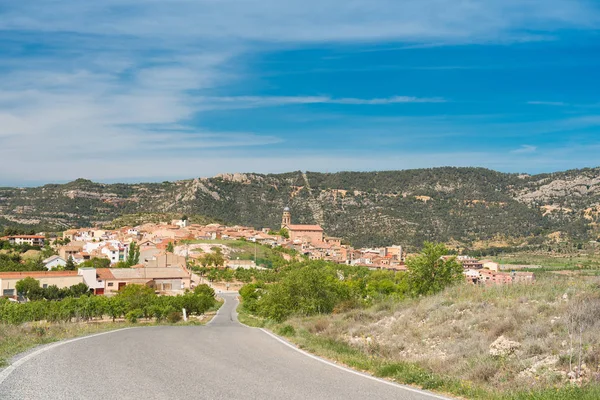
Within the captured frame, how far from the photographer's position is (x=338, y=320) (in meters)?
15.1

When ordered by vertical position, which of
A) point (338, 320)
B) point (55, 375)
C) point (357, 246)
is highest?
point (55, 375)

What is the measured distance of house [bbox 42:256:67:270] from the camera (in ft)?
263

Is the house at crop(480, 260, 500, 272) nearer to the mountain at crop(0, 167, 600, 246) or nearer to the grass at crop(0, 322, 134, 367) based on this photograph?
the mountain at crop(0, 167, 600, 246)

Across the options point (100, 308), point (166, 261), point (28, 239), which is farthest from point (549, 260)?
point (28, 239)

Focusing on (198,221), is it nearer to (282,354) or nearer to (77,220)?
(77,220)

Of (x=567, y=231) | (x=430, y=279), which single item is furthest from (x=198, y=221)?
(x=430, y=279)

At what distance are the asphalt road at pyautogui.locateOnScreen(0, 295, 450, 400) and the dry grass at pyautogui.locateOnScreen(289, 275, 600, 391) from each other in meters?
1.83

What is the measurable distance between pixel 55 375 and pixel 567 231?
14439 centimetres

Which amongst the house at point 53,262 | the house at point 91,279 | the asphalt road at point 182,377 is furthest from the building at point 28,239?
the asphalt road at point 182,377

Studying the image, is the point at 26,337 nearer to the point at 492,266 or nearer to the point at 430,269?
the point at 430,269

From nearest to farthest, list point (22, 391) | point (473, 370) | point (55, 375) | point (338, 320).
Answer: point (22, 391), point (55, 375), point (473, 370), point (338, 320)

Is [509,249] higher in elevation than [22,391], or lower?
lower

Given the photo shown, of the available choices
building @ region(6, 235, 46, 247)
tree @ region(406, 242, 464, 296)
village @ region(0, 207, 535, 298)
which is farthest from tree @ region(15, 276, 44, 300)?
building @ region(6, 235, 46, 247)

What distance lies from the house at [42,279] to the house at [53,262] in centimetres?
1461
